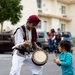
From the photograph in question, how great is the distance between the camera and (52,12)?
160 ft

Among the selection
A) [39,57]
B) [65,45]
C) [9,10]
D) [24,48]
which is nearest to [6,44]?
[9,10]

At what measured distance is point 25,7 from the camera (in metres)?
41.7

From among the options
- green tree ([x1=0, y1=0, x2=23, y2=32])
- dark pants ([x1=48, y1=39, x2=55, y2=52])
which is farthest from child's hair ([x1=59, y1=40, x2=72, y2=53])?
green tree ([x1=0, y1=0, x2=23, y2=32])

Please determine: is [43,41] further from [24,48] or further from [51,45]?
[24,48]

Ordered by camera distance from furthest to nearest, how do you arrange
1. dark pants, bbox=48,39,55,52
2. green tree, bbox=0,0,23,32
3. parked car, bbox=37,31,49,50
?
green tree, bbox=0,0,23,32
parked car, bbox=37,31,49,50
dark pants, bbox=48,39,55,52

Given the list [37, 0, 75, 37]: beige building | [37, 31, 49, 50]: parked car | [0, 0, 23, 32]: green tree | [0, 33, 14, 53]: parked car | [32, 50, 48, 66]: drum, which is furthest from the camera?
[37, 0, 75, 37]: beige building

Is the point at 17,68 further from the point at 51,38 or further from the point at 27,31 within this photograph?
the point at 51,38

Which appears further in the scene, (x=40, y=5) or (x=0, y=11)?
(x=40, y=5)

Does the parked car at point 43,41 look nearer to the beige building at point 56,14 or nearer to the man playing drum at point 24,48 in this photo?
the beige building at point 56,14

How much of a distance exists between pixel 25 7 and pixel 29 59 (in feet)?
110

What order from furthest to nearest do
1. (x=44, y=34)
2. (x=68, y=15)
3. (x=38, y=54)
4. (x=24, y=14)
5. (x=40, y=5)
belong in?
1. (x=68, y=15)
2. (x=40, y=5)
3. (x=24, y=14)
4. (x=44, y=34)
5. (x=38, y=54)

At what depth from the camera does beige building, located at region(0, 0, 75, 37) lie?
4234 centimetres

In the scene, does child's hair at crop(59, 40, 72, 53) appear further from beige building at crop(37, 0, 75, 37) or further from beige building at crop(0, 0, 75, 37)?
beige building at crop(37, 0, 75, 37)

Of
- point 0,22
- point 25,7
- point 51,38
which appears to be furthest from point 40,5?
point 51,38
